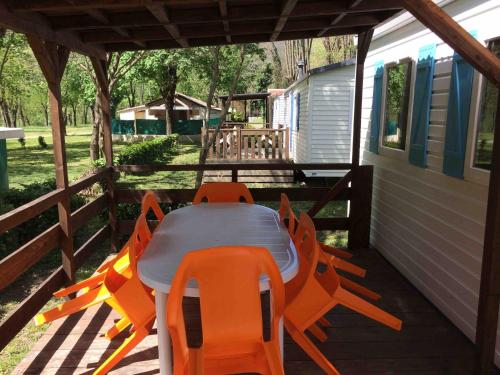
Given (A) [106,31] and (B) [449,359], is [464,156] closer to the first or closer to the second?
(B) [449,359]

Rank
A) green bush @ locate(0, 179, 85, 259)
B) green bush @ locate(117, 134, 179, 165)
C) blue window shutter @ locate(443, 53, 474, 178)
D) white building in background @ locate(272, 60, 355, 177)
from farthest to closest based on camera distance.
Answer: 1. green bush @ locate(117, 134, 179, 165)
2. white building in background @ locate(272, 60, 355, 177)
3. green bush @ locate(0, 179, 85, 259)
4. blue window shutter @ locate(443, 53, 474, 178)

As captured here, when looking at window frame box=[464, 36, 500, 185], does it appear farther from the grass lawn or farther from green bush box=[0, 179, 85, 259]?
green bush box=[0, 179, 85, 259]

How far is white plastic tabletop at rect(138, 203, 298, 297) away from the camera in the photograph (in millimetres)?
2174

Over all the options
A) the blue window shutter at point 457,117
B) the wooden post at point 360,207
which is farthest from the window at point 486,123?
the wooden post at point 360,207

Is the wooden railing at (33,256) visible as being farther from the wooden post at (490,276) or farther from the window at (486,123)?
the window at (486,123)

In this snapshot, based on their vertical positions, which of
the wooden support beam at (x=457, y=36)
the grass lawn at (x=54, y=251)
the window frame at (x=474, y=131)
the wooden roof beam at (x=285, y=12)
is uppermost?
the wooden roof beam at (x=285, y=12)

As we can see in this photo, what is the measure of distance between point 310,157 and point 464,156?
23.4 ft

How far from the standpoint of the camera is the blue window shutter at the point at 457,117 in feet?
10.2

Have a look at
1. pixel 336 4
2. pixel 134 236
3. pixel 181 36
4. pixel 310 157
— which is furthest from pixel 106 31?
pixel 310 157

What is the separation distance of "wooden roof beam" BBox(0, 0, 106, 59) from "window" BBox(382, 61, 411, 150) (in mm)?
3206

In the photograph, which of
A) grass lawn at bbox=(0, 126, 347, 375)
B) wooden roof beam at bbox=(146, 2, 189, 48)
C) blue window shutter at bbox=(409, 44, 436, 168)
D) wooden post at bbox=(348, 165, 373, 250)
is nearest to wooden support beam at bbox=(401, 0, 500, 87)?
wooden roof beam at bbox=(146, 2, 189, 48)

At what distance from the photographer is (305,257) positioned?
2764mm

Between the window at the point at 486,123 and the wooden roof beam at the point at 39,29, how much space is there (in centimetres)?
315

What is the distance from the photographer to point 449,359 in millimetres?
2822
